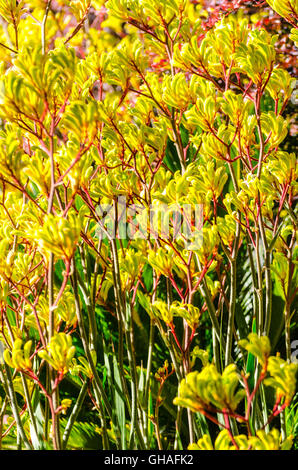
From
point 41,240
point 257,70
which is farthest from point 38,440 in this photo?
point 257,70

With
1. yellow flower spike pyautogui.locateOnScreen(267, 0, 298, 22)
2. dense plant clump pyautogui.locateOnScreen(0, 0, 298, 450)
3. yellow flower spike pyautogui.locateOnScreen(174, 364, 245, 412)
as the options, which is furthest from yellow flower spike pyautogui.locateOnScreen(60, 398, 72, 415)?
yellow flower spike pyautogui.locateOnScreen(267, 0, 298, 22)

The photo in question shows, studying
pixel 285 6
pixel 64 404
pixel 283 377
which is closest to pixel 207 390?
pixel 283 377

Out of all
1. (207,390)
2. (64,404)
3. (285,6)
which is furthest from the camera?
(285,6)

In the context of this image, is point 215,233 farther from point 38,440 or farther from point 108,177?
point 38,440

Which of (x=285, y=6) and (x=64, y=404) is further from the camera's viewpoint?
(x=285, y=6)

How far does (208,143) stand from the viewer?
729 mm

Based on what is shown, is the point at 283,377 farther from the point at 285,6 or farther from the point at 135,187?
the point at 285,6

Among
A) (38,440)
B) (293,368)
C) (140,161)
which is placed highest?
(140,161)

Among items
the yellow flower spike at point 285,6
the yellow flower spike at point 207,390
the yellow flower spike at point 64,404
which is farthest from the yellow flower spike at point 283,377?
the yellow flower spike at point 285,6

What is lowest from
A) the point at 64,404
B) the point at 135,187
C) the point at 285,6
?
the point at 64,404

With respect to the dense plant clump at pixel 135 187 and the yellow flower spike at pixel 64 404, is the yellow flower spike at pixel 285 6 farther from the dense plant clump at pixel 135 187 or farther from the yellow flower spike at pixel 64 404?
the yellow flower spike at pixel 64 404

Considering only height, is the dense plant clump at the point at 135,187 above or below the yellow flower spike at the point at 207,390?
above

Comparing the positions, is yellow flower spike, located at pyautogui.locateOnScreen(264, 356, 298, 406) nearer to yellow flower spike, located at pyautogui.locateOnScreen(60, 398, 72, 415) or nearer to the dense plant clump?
the dense plant clump

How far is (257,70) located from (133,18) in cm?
21
